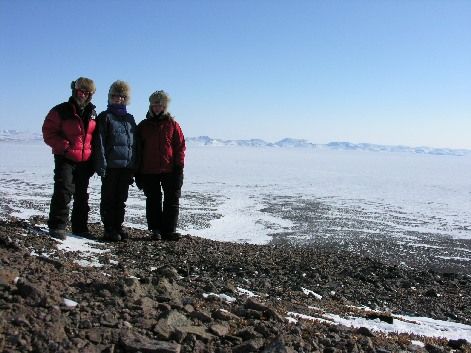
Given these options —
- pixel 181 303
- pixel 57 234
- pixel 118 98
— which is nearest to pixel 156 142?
pixel 118 98

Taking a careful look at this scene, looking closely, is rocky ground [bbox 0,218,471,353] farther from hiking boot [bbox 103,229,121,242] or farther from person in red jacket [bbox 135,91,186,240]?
person in red jacket [bbox 135,91,186,240]

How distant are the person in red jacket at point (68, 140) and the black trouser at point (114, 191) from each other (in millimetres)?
503

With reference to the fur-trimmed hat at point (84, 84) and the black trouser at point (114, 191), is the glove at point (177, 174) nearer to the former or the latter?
the black trouser at point (114, 191)

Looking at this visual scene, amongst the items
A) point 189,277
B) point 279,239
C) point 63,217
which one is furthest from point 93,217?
point 189,277

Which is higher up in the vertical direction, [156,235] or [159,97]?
[159,97]

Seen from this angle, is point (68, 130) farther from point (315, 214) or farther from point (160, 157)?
point (315, 214)

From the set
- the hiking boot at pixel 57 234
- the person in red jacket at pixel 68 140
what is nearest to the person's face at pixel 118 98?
the person in red jacket at pixel 68 140

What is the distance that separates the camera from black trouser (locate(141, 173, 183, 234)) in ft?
27.5

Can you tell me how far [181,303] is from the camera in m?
4.39

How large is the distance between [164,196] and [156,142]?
997 millimetres

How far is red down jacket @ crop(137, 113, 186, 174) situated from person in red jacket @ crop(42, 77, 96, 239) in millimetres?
1002

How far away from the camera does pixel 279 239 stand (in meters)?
14.5

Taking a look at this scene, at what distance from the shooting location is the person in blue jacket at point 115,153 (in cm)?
739

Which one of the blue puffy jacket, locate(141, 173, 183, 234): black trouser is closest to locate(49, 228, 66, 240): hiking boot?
the blue puffy jacket
